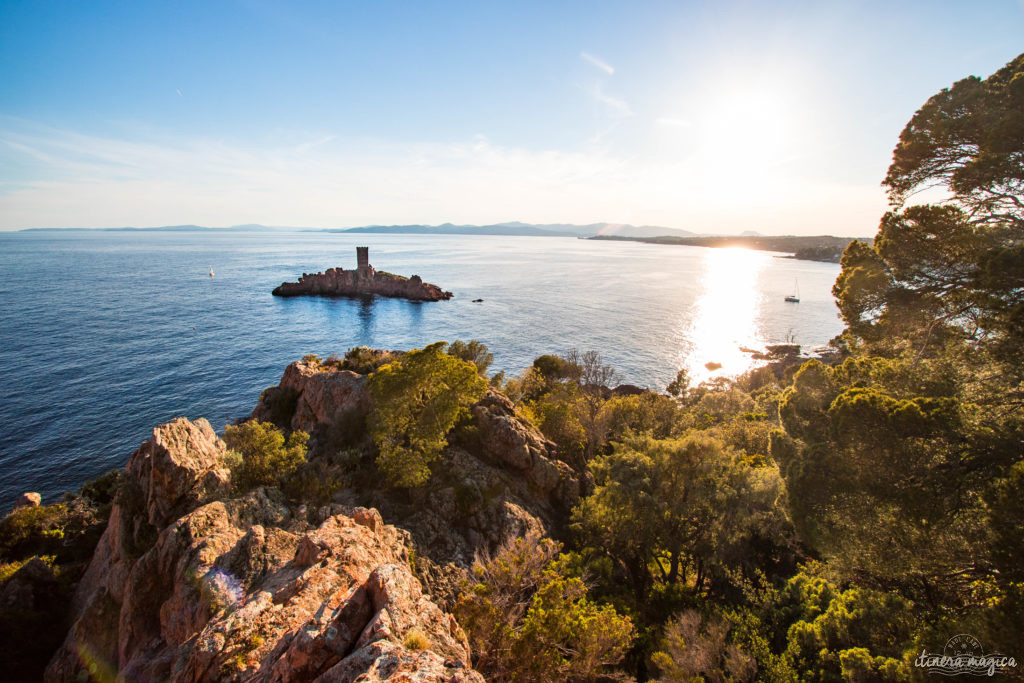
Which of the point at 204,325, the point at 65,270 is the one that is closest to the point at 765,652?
the point at 204,325

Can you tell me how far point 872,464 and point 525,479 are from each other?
56.3ft

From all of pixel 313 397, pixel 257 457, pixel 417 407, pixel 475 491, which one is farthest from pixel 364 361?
pixel 475 491

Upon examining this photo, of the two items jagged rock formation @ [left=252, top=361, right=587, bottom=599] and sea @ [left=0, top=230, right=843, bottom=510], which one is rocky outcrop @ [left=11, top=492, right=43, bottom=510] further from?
jagged rock formation @ [left=252, top=361, right=587, bottom=599]

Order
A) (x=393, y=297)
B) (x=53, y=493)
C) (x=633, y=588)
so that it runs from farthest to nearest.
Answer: (x=393, y=297)
(x=53, y=493)
(x=633, y=588)

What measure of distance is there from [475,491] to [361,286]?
5388 inches

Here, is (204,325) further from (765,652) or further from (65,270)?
(65,270)

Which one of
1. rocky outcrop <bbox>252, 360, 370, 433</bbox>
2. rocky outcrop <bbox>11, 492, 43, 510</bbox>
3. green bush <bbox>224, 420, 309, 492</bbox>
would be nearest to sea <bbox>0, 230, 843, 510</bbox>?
rocky outcrop <bbox>11, 492, 43, 510</bbox>

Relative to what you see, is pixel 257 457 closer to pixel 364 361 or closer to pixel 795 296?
pixel 364 361

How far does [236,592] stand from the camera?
13.9 meters

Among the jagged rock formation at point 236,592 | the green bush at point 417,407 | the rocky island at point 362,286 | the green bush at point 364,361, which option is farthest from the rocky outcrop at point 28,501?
the rocky island at point 362,286

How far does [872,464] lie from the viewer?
45.8 ft

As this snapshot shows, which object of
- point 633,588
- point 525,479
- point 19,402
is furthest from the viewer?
point 19,402

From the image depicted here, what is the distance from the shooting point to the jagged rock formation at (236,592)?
919 cm

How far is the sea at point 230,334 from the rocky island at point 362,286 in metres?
6.54
